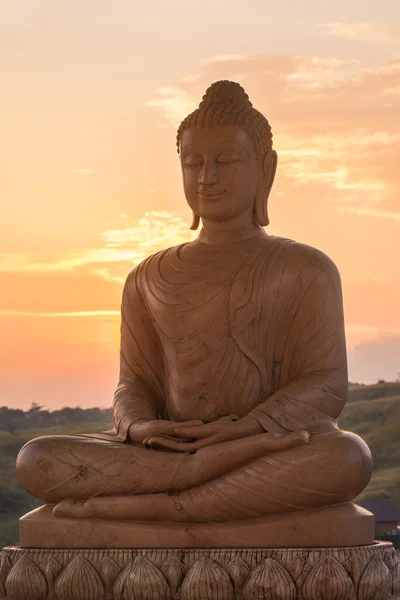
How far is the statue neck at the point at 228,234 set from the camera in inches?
324

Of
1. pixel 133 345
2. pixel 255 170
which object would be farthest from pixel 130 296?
pixel 255 170

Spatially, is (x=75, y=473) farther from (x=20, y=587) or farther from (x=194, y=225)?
(x=194, y=225)

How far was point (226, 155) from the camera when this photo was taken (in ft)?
26.5

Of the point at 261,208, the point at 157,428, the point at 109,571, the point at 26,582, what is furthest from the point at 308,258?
the point at 26,582

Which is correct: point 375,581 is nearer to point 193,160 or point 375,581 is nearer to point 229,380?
point 229,380

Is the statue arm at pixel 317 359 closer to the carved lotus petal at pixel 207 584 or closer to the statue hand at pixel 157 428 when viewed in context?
the statue hand at pixel 157 428

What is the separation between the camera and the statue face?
8.08 metres

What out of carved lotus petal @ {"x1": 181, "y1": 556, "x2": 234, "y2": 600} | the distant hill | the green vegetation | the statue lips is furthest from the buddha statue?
the distant hill

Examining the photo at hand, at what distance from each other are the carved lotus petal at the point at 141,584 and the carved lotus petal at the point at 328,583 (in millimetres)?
687

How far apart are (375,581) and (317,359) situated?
1309 mm

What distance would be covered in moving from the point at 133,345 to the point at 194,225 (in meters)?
0.76

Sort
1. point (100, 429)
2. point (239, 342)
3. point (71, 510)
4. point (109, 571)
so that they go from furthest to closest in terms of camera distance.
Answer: point (100, 429)
point (239, 342)
point (71, 510)
point (109, 571)

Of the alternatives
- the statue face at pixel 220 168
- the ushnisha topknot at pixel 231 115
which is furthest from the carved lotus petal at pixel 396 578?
the ushnisha topknot at pixel 231 115

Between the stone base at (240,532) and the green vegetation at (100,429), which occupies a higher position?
the green vegetation at (100,429)
